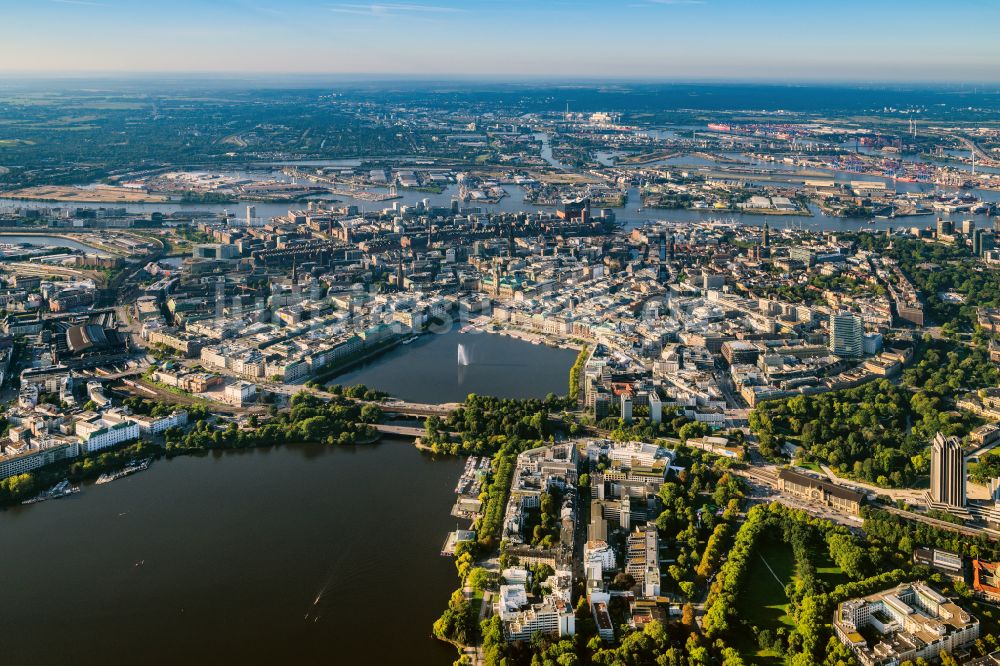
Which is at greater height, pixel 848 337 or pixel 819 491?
pixel 848 337

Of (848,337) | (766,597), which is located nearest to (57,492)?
(766,597)

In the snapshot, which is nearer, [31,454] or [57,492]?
A: [57,492]

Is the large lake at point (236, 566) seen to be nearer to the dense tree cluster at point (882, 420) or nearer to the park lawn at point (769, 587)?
the park lawn at point (769, 587)

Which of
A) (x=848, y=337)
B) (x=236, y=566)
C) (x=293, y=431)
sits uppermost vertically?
(x=848, y=337)

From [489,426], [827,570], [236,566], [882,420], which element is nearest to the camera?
[827,570]

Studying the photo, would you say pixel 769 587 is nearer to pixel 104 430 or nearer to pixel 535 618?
pixel 535 618

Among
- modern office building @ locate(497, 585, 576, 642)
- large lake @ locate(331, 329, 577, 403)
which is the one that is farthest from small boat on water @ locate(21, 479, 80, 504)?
modern office building @ locate(497, 585, 576, 642)

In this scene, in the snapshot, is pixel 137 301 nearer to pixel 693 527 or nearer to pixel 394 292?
pixel 394 292
